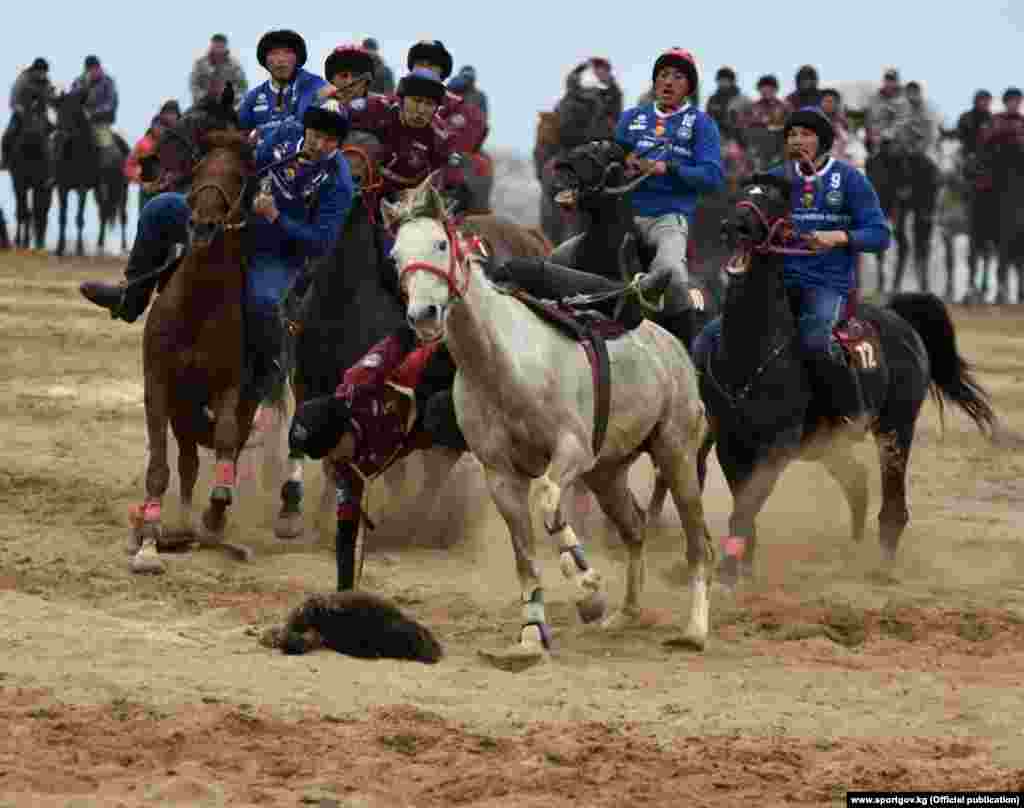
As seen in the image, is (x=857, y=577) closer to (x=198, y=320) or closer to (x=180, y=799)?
(x=198, y=320)

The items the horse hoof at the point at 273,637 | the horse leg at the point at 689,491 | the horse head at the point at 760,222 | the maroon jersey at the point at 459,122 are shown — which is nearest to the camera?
the horse hoof at the point at 273,637

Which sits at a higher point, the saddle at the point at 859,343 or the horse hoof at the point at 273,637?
the saddle at the point at 859,343

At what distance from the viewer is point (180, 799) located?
8133 millimetres

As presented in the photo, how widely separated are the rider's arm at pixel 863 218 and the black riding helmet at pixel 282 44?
3287 mm

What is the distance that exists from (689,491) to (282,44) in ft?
13.3

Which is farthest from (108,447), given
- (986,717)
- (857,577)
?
A: (986,717)

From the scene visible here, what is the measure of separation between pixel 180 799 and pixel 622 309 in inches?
163

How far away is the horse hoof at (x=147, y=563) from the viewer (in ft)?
41.8

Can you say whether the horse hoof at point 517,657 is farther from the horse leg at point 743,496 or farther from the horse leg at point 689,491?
the horse leg at point 743,496

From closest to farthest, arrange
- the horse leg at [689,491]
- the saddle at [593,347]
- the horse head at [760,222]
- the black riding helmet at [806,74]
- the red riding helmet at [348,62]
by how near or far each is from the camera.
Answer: the saddle at [593,347] < the horse leg at [689,491] < the horse head at [760,222] < the red riding helmet at [348,62] < the black riding helmet at [806,74]

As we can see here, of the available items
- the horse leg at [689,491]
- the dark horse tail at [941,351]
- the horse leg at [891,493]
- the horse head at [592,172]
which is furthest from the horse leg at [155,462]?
the dark horse tail at [941,351]

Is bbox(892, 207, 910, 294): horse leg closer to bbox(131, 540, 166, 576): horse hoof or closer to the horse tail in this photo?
the horse tail

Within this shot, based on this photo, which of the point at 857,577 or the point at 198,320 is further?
the point at 857,577

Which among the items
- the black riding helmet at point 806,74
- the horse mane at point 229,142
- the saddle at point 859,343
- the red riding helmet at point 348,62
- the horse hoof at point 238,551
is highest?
the black riding helmet at point 806,74
